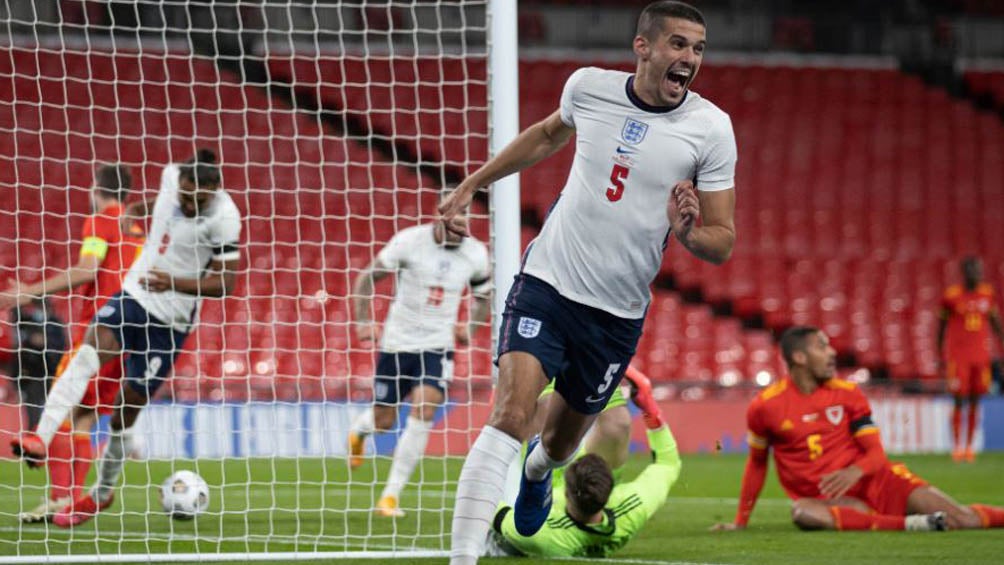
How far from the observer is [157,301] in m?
7.91

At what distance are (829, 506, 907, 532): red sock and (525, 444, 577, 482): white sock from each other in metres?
2.64

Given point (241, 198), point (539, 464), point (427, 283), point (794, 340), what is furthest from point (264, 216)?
point (539, 464)

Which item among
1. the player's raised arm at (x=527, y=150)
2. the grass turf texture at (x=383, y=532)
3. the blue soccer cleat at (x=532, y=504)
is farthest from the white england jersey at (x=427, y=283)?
the player's raised arm at (x=527, y=150)

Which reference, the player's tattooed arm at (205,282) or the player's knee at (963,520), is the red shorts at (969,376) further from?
the player's tattooed arm at (205,282)

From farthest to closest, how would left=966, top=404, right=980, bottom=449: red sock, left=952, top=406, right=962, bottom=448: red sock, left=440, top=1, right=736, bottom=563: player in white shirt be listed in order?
left=952, top=406, right=962, bottom=448: red sock
left=966, top=404, right=980, bottom=449: red sock
left=440, top=1, right=736, bottom=563: player in white shirt

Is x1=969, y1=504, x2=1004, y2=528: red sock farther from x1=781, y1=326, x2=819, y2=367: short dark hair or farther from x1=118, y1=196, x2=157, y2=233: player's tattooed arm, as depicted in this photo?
x1=118, y1=196, x2=157, y2=233: player's tattooed arm

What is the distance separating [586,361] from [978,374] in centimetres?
1128

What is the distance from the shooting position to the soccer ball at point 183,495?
7.33 metres

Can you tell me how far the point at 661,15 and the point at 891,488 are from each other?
151 inches

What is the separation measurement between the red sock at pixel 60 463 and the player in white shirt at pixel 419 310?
1.96 metres

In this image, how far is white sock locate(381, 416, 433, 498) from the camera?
8.55m

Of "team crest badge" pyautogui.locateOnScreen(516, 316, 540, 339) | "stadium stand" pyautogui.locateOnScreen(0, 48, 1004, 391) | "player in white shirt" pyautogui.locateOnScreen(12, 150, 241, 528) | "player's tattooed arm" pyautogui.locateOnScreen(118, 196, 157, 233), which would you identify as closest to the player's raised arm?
"team crest badge" pyautogui.locateOnScreen(516, 316, 540, 339)

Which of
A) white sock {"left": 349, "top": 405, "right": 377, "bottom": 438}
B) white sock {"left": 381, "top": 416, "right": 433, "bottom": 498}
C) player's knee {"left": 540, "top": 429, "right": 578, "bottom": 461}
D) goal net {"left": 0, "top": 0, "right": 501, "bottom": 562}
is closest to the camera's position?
player's knee {"left": 540, "top": 429, "right": 578, "bottom": 461}

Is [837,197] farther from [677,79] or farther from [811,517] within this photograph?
[677,79]
